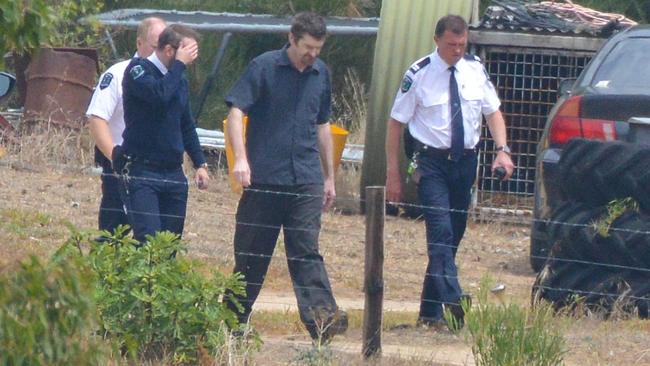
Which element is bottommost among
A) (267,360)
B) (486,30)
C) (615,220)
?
(267,360)

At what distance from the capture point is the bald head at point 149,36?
760cm

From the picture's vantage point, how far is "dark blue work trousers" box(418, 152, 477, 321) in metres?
7.51

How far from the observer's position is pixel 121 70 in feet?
25.0

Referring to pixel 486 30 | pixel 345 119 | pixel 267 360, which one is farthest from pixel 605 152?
pixel 345 119

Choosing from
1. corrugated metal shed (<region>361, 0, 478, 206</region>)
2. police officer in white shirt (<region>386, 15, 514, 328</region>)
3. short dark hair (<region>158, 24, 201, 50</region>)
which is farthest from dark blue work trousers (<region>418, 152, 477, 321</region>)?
corrugated metal shed (<region>361, 0, 478, 206</region>)

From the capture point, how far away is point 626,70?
8438mm

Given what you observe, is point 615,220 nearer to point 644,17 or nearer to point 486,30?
point 486,30

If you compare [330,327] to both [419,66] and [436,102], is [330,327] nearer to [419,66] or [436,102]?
[436,102]

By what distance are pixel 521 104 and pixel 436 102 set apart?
→ 4.57 m

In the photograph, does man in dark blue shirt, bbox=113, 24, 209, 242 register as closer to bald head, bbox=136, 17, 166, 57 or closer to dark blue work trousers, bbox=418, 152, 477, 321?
bald head, bbox=136, 17, 166, 57

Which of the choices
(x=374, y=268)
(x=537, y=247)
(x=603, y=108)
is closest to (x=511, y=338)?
(x=374, y=268)

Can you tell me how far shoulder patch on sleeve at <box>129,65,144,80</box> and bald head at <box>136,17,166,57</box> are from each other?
0.53m

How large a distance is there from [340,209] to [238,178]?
5.84 metres

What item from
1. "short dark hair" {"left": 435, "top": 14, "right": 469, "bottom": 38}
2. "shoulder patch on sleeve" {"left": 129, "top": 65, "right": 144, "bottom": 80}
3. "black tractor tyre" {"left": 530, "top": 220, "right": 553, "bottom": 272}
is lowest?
"black tractor tyre" {"left": 530, "top": 220, "right": 553, "bottom": 272}
